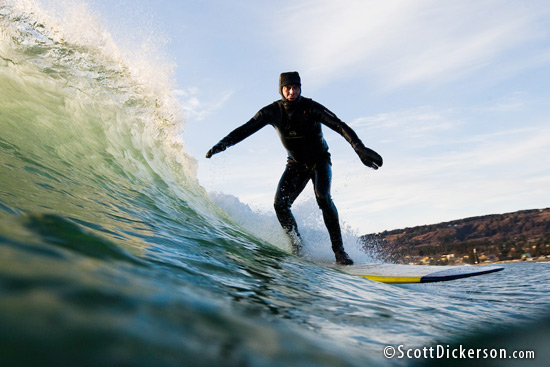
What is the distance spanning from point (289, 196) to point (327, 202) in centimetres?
55

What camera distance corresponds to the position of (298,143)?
492 cm

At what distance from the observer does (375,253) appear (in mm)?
7238

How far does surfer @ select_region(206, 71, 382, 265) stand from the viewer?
463 centimetres

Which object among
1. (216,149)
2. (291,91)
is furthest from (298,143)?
(216,149)

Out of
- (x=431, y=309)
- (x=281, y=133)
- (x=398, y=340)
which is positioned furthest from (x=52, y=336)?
(x=281, y=133)

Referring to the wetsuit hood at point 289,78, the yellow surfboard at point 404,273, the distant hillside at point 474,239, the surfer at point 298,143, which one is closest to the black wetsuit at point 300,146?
the surfer at point 298,143

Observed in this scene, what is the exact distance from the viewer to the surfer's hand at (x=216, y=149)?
15.6ft

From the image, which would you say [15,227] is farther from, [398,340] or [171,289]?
[398,340]

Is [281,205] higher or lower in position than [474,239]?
lower

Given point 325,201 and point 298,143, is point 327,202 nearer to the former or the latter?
point 325,201

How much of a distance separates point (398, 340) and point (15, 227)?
1.35 m

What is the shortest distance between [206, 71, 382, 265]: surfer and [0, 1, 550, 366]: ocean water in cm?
134

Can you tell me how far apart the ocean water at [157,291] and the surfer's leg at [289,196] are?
1.35 m

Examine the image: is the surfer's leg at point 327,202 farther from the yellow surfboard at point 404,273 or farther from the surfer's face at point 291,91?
the surfer's face at point 291,91
